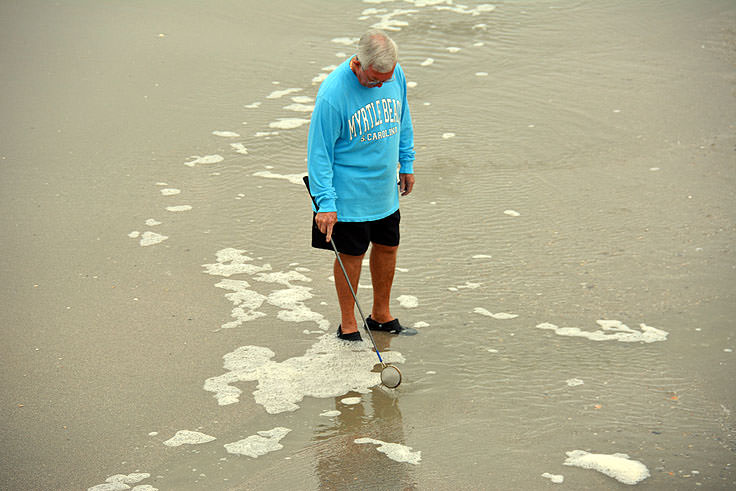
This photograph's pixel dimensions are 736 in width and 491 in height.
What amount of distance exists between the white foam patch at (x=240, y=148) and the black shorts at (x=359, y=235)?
9.21ft

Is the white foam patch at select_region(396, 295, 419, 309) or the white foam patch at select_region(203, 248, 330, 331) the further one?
the white foam patch at select_region(396, 295, 419, 309)

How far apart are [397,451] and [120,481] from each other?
46.9 inches

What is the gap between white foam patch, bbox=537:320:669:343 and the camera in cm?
420

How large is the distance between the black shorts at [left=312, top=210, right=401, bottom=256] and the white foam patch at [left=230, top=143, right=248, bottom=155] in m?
2.81

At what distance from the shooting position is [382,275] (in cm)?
427

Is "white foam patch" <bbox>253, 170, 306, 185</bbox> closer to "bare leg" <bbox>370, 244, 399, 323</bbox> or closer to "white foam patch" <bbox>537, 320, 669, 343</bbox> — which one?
"bare leg" <bbox>370, 244, 399, 323</bbox>

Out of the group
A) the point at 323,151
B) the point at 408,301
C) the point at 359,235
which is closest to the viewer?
the point at 323,151

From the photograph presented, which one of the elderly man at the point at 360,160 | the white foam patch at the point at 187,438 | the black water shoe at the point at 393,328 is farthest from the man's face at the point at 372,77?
the white foam patch at the point at 187,438

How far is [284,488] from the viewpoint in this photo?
321 centimetres

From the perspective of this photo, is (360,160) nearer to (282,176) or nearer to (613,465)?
(613,465)

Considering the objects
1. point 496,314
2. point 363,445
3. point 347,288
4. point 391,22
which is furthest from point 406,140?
point 391,22

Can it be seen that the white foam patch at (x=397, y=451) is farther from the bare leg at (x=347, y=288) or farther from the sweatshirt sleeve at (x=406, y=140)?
the sweatshirt sleeve at (x=406, y=140)

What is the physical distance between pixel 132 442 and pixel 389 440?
117 cm

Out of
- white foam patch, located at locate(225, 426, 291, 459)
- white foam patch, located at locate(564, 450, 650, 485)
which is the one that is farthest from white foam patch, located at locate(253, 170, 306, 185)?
white foam patch, located at locate(564, 450, 650, 485)
